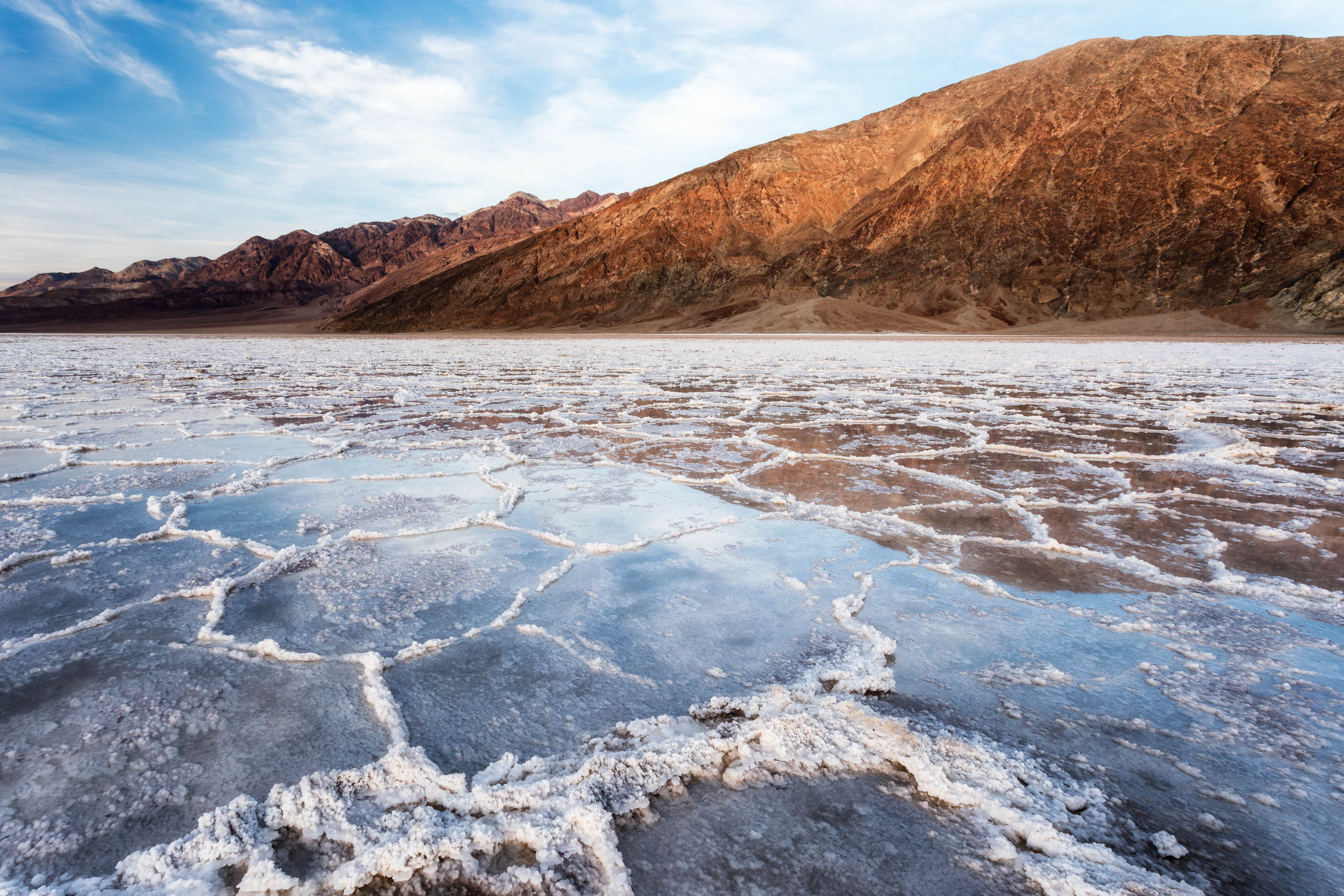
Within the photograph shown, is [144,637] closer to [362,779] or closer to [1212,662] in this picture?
[362,779]

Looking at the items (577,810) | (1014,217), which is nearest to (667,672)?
(577,810)

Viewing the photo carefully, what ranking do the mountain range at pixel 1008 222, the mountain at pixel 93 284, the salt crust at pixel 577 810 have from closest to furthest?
the salt crust at pixel 577 810 < the mountain range at pixel 1008 222 < the mountain at pixel 93 284

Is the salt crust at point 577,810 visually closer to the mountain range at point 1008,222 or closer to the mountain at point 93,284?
the mountain range at point 1008,222

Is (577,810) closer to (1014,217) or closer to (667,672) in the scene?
(667,672)

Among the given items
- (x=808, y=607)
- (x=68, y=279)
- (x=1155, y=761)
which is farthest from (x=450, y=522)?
(x=68, y=279)

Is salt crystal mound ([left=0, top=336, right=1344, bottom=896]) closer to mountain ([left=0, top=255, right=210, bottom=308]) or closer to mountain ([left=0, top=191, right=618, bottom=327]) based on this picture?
mountain ([left=0, top=191, right=618, bottom=327])

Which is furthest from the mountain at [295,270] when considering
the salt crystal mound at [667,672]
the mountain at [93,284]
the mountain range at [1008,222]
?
the salt crystal mound at [667,672]
